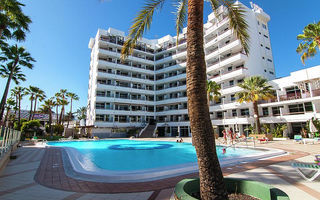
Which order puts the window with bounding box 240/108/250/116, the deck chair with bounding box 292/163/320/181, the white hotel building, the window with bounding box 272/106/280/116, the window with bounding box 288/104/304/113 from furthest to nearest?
the window with bounding box 240/108/250/116 < the window with bounding box 272/106/280/116 < the white hotel building < the window with bounding box 288/104/304/113 < the deck chair with bounding box 292/163/320/181

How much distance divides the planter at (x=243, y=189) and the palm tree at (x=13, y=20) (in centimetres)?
1690

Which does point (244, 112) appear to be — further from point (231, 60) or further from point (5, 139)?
point (5, 139)

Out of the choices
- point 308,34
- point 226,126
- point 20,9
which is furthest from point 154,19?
point 226,126

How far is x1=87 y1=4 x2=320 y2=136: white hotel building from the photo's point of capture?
A: 24016 millimetres

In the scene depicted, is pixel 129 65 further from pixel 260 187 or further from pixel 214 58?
pixel 260 187

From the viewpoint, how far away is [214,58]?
36719 mm

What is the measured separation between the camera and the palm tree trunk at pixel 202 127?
112 inches

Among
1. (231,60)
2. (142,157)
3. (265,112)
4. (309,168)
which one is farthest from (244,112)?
(309,168)

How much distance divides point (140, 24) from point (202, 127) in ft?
14.0

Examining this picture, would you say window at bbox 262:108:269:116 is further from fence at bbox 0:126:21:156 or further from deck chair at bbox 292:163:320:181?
fence at bbox 0:126:21:156

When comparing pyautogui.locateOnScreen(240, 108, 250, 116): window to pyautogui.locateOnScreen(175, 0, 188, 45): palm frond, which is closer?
pyautogui.locateOnScreen(175, 0, 188, 45): palm frond

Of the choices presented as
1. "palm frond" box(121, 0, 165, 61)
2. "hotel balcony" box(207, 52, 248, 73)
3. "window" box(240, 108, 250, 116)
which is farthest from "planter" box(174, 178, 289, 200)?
"hotel balcony" box(207, 52, 248, 73)

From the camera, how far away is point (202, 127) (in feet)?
9.70

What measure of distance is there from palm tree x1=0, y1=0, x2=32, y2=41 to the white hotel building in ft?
74.0
